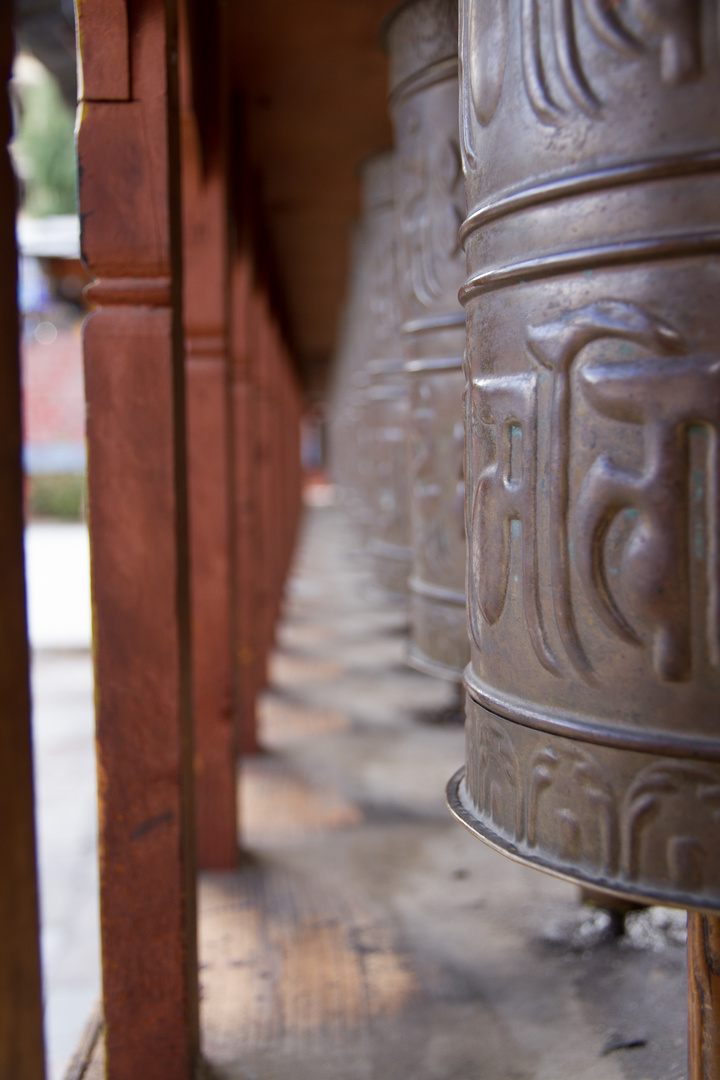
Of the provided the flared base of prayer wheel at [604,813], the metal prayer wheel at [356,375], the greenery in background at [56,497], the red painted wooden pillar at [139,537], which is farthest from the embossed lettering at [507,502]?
the greenery in background at [56,497]

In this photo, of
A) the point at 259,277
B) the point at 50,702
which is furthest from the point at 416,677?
the point at 259,277

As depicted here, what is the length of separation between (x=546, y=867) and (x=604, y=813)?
113mm

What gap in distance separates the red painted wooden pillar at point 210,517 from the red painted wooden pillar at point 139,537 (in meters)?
0.91

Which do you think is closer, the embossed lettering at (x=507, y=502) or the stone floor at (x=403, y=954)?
the embossed lettering at (x=507, y=502)

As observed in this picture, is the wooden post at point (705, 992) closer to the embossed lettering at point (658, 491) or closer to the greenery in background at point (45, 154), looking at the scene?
the embossed lettering at point (658, 491)

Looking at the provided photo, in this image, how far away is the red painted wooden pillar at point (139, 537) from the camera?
1755 mm

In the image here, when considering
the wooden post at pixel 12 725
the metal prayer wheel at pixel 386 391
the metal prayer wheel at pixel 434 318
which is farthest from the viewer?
the metal prayer wheel at pixel 386 391

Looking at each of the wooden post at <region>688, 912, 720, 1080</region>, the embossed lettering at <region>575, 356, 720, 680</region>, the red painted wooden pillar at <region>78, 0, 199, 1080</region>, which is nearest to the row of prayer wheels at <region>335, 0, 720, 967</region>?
the embossed lettering at <region>575, 356, 720, 680</region>

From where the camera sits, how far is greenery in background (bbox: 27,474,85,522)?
2026cm

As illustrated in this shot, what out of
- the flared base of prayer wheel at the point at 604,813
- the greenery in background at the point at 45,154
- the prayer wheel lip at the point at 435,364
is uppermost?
the greenery in background at the point at 45,154

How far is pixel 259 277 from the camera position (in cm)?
559

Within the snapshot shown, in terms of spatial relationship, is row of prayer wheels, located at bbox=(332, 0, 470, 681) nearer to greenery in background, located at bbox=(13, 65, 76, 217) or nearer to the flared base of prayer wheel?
the flared base of prayer wheel

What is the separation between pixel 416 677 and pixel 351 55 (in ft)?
11.0

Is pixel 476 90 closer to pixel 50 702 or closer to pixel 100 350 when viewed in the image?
pixel 100 350
